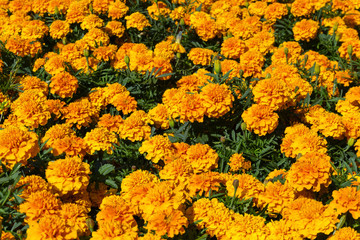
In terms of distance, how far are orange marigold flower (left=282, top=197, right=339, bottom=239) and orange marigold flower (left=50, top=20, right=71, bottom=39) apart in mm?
2970

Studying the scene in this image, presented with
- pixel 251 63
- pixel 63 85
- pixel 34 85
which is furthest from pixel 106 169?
pixel 251 63

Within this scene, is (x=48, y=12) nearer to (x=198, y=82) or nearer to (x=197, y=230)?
(x=198, y=82)

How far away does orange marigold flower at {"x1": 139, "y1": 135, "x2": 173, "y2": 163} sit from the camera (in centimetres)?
303

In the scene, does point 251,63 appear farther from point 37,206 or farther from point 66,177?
point 37,206

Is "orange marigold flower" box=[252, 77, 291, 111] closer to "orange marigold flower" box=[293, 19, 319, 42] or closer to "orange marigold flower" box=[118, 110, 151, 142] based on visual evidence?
"orange marigold flower" box=[118, 110, 151, 142]

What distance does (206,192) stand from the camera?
2783 millimetres

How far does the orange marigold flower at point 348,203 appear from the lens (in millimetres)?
2469

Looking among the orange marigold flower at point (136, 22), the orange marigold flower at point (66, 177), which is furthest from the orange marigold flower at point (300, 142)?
the orange marigold flower at point (136, 22)

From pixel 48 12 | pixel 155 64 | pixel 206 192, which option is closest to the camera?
pixel 206 192

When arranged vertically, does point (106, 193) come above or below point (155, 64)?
below

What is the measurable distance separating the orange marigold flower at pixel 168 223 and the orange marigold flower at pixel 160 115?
1234mm

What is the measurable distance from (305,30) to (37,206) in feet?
10.8

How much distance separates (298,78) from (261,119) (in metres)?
0.73

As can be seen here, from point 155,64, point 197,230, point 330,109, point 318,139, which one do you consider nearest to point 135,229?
point 197,230
